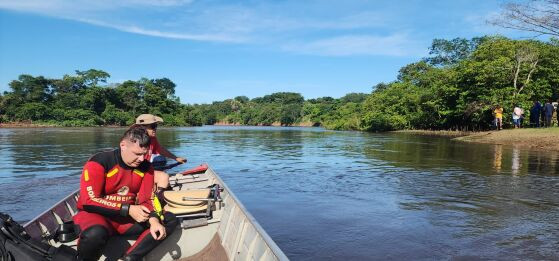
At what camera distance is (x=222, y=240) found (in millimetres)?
4738

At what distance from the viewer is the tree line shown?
1296 inches

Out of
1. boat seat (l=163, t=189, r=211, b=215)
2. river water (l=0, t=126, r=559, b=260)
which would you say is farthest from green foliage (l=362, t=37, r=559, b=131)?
boat seat (l=163, t=189, r=211, b=215)

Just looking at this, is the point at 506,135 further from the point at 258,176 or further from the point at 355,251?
the point at 355,251

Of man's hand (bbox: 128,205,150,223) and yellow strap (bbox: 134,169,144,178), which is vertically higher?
yellow strap (bbox: 134,169,144,178)

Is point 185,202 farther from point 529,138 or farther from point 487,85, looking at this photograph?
point 487,85

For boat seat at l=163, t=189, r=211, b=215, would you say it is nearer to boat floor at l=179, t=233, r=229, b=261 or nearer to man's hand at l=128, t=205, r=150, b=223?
boat floor at l=179, t=233, r=229, b=261

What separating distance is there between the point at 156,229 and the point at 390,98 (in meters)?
53.6

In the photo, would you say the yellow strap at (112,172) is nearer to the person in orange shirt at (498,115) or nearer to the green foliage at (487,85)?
the person in orange shirt at (498,115)

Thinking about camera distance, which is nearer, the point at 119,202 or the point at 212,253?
the point at 119,202

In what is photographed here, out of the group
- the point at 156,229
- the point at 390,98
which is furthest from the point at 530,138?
the point at 390,98

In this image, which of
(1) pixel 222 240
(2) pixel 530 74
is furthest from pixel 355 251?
(2) pixel 530 74

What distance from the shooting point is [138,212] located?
4.01m

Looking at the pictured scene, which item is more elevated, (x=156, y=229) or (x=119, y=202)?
(x=119, y=202)

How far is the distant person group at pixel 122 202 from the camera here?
384cm
